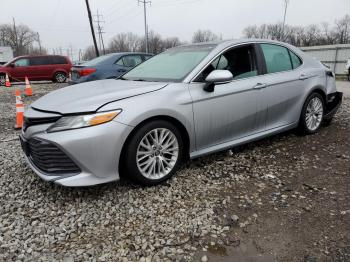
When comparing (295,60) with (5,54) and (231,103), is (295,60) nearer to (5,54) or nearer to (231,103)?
(231,103)

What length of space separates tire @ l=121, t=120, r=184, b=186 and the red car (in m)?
15.8

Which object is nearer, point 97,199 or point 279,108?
point 97,199

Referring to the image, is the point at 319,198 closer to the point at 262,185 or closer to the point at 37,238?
the point at 262,185

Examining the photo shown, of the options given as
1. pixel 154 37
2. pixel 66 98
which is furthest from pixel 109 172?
pixel 154 37

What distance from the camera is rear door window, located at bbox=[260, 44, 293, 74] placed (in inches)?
177

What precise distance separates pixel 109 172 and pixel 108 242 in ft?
2.33

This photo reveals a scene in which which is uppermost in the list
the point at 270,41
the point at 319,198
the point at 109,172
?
the point at 270,41

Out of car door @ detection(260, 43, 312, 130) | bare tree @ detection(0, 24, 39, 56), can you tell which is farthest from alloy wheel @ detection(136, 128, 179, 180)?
bare tree @ detection(0, 24, 39, 56)

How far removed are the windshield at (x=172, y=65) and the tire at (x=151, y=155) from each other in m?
0.68

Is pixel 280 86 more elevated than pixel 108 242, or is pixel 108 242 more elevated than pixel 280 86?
pixel 280 86

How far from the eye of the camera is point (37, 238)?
2695 millimetres

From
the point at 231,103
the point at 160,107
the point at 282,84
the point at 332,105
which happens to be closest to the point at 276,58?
the point at 282,84

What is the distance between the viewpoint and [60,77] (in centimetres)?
1784

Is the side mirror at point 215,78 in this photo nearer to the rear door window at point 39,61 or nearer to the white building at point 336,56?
the rear door window at point 39,61
